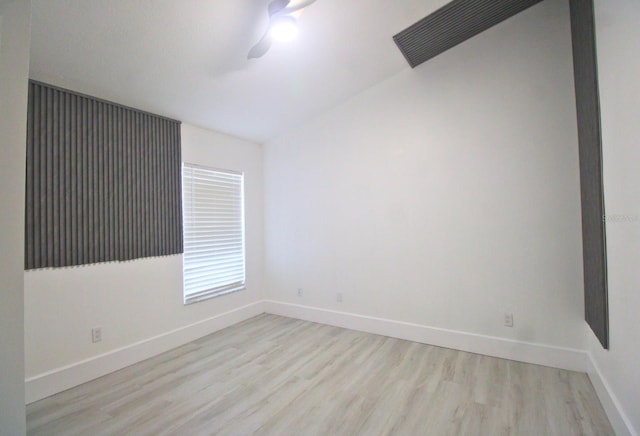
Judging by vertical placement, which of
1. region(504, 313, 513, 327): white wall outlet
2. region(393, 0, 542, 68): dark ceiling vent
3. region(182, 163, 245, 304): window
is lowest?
region(504, 313, 513, 327): white wall outlet

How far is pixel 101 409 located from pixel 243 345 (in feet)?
4.37

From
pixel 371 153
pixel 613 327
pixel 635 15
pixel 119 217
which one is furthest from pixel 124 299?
pixel 635 15

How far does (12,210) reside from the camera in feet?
4.20

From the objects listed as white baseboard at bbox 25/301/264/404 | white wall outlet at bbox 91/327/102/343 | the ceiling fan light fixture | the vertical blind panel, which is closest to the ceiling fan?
the ceiling fan light fixture

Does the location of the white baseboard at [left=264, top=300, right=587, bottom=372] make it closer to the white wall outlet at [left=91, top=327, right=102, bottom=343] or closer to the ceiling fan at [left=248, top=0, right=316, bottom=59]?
the white wall outlet at [left=91, top=327, right=102, bottom=343]

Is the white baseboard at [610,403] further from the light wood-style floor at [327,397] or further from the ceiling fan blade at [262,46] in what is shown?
the ceiling fan blade at [262,46]

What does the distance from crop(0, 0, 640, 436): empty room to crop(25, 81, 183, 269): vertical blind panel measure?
2cm

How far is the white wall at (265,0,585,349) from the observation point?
2625 mm

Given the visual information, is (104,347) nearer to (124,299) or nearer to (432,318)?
(124,299)

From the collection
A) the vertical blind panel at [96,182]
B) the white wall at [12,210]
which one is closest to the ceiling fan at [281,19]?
the white wall at [12,210]

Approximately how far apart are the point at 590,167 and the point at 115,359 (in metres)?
4.30

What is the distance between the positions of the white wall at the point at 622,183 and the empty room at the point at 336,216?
0.02 metres

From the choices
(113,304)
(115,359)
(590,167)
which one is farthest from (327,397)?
(590,167)

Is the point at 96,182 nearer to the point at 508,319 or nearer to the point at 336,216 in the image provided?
the point at 336,216
